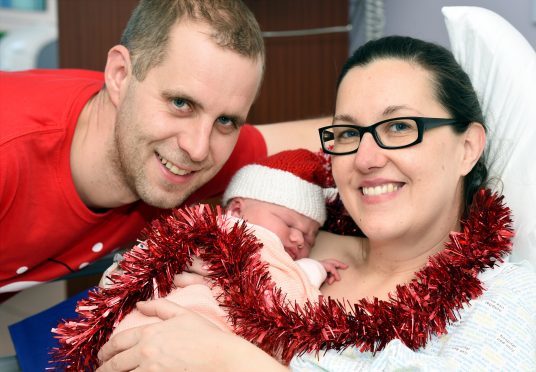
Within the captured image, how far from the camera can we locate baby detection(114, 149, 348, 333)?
5.17 ft

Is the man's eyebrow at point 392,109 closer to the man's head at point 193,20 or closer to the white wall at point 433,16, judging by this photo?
the man's head at point 193,20

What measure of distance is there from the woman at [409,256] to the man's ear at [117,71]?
629mm

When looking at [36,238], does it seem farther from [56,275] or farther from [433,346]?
[433,346]

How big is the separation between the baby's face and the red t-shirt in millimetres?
465

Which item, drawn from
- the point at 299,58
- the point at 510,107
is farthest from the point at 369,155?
the point at 299,58

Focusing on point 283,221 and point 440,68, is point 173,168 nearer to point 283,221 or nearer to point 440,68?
point 283,221

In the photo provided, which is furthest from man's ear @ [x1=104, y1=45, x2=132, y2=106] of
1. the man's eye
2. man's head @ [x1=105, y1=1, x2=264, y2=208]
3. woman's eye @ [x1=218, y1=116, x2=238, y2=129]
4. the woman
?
the woman

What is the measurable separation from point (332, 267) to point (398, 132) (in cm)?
48

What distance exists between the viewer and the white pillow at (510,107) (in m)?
1.59

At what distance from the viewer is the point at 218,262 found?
4.84 feet

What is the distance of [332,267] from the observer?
1.72 metres

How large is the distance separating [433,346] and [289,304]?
34cm

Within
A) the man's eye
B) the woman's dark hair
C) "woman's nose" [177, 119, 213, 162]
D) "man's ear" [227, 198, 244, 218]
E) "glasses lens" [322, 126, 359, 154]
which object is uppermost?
the woman's dark hair

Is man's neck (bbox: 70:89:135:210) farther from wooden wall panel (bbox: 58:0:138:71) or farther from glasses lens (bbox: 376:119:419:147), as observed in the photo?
wooden wall panel (bbox: 58:0:138:71)
